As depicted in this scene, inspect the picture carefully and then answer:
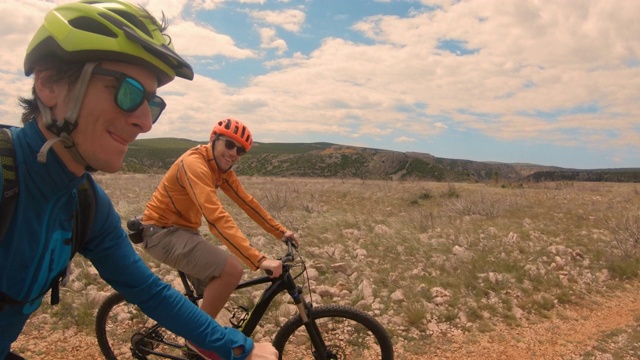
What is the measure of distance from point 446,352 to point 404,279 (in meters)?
1.71

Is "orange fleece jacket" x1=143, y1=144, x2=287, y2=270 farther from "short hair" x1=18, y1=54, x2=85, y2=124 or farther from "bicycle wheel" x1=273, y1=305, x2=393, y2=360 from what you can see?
"short hair" x1=18, y1=54, x2=85, y2=124

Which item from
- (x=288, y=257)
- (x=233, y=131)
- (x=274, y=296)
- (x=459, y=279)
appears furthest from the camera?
(x=459, y=279)

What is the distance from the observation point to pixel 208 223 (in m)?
3.17

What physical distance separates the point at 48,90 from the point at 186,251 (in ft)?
7.16

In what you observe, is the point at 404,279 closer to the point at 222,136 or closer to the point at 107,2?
the point at 222,136

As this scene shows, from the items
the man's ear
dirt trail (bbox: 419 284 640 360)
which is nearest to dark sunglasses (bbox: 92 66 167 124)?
the man's ear

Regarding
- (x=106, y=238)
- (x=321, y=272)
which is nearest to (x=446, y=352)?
Answer: (x=321, y=272)

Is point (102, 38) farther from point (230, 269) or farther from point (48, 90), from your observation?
point (230, 269)

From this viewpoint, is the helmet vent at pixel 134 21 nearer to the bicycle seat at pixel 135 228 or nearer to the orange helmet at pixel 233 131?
the orange helmet at pixel 233 131

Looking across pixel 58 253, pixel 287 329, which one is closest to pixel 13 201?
pixel 58 253

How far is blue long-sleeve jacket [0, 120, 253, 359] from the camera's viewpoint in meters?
1.39

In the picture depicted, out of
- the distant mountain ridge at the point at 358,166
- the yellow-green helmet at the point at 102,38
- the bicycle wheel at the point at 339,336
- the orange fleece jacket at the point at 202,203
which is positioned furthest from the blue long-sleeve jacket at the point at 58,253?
the distant mountain ridge at the point at 358,166

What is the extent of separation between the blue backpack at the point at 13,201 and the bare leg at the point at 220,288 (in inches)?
69.9

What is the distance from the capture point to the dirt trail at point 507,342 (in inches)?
178
